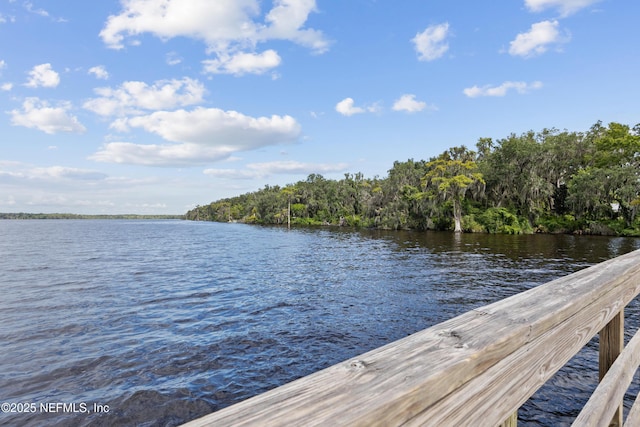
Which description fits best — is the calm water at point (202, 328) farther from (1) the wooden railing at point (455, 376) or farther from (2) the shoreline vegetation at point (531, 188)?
(2) the shoreline vegetation at point (531, 188)

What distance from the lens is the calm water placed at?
5.47 meters

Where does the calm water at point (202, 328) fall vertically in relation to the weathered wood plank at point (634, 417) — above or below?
below

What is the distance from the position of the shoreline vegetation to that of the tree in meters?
0.12

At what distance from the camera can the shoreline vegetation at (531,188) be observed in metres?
35.4

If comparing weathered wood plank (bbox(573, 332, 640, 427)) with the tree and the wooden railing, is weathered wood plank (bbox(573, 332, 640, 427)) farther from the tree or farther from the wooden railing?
the tree

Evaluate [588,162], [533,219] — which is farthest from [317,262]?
[588,162]

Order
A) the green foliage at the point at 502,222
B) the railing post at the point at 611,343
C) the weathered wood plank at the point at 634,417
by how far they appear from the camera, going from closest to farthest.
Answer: the weathered wood plank at the point at 634,417
the railing post at the point at 611,343
the green foliage at the point at 502,222

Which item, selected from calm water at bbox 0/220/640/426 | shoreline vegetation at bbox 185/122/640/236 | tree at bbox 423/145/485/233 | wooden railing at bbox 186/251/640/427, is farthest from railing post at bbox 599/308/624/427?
tree at bbox 423/145/485/233

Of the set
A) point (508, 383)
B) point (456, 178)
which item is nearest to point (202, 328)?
point (508, 383)

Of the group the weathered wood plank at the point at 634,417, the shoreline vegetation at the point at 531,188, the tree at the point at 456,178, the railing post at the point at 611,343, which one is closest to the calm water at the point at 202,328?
the weathered wood plank at the point at 634,417

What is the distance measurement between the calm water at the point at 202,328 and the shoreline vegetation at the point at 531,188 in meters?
23.1

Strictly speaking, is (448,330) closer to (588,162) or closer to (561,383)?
(561,383)

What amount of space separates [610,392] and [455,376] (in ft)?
4.99

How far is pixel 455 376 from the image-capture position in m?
0.92
